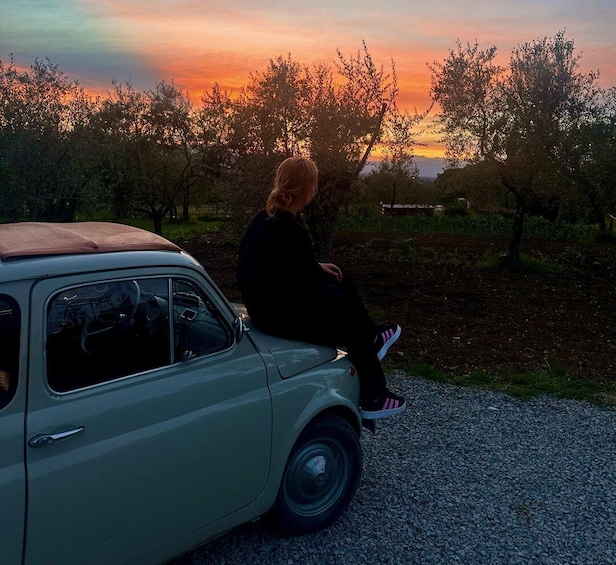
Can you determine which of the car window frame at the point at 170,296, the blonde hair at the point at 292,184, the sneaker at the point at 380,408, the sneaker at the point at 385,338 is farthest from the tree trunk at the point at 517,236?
the car window frame at the point at 170,296

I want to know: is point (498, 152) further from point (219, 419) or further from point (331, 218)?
point (219, 419)

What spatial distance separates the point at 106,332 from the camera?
2.92 m

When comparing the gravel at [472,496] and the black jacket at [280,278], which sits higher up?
the black jacket at [280,278]

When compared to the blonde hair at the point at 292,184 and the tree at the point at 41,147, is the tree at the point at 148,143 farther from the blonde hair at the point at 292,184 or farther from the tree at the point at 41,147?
the blonde hair at the point at 292,184

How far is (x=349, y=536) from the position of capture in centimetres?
390

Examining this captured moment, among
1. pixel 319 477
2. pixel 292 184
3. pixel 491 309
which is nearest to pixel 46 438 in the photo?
pixel 319 477

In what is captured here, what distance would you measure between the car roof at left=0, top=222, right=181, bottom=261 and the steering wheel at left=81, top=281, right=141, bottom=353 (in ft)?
0.69

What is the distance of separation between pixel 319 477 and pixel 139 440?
146cm

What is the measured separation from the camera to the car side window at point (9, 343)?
2480mm

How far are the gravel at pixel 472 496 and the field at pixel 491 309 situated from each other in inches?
40.7

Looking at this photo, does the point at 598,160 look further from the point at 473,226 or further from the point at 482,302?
the point at 473,226

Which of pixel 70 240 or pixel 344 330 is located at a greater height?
pixel 70 240

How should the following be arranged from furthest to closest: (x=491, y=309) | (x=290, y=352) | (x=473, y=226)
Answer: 1. (x=473, y=226)
2. (x=491, y=309)
3. (x=290, y=352)

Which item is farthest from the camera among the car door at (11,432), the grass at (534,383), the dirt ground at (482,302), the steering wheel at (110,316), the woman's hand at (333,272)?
the dirt ground at (482,302)
